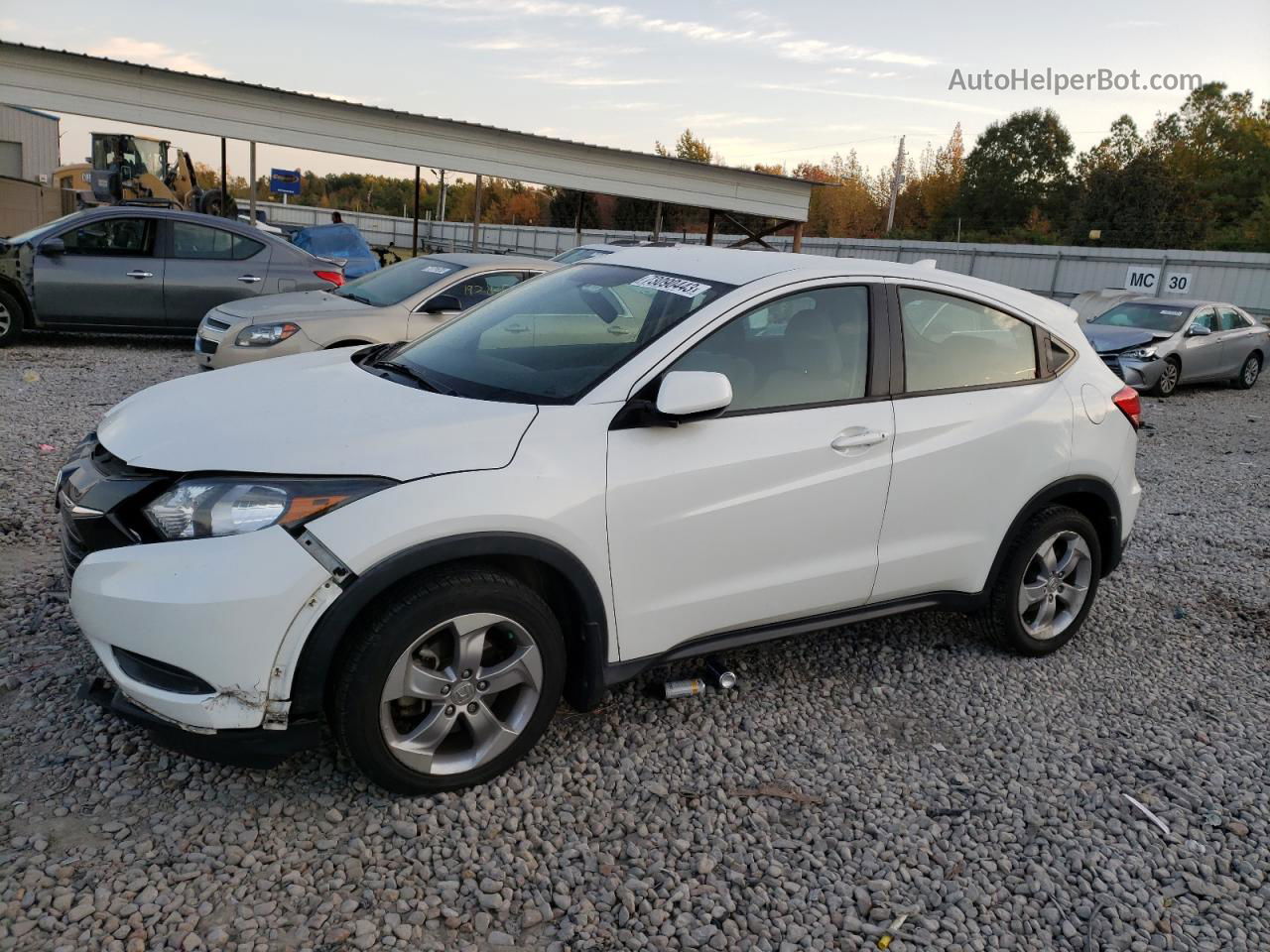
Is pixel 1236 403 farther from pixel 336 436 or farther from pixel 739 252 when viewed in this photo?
pixel 336 436

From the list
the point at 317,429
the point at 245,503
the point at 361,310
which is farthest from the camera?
the point at 361,310

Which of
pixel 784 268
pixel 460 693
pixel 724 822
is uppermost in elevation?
pixel 784 268

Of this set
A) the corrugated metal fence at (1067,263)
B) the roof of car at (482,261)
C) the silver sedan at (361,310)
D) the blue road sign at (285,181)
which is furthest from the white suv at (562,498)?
the blue road sign at (285,181)

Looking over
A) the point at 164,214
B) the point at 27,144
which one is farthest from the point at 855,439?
the point at 27,144

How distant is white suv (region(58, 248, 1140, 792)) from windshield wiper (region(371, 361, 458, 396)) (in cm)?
2

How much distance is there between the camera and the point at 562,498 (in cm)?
301

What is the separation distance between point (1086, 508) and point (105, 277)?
1038cm

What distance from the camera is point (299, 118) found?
1883cm

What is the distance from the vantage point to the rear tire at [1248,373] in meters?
16.6

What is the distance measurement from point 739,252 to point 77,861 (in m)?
3.18

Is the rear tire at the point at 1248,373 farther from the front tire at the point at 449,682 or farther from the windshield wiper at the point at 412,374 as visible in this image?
the front tire at the point at 449,682

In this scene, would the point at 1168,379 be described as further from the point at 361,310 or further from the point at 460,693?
the point at 460,693

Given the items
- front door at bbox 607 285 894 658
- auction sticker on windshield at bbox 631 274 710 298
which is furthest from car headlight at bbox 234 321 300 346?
front door at bbox 607 285 894 658

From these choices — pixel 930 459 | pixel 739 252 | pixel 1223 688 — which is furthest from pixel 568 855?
pixel 1223 688
